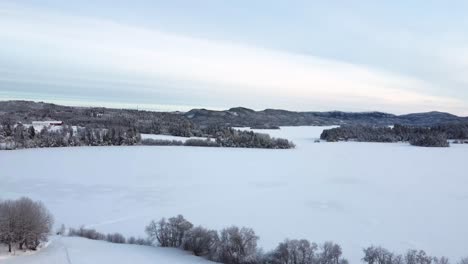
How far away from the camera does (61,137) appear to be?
228ft

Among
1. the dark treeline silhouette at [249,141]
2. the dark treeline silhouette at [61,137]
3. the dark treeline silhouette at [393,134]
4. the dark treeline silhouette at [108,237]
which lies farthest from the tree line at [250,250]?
the dark treeline silhouette at [393,134]

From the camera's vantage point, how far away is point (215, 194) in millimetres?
29984

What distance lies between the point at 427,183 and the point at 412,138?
5209cm

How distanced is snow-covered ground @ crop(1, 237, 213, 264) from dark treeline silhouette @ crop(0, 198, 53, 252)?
596mm

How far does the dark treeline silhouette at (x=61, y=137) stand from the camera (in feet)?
217

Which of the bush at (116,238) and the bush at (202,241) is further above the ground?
the bush at (202,241)

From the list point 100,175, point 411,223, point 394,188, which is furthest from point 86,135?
point 411,223

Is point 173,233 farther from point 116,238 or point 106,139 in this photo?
point 106,139

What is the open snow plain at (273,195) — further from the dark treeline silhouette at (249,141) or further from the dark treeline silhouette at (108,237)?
the dark treeline silhouette at (249,141)

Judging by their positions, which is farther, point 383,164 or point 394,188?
point 383,164

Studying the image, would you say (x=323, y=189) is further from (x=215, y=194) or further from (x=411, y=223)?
(x=411, y=223)

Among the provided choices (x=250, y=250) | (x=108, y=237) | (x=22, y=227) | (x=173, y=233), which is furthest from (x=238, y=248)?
(x=22, y=227)

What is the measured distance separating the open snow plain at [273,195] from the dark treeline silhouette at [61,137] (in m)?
15.2

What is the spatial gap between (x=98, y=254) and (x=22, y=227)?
9.89 feet
